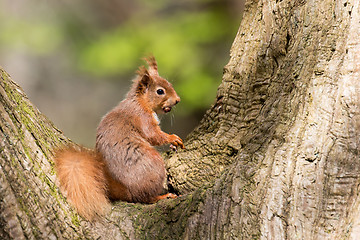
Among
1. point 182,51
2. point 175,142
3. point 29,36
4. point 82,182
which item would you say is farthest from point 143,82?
point 29,36

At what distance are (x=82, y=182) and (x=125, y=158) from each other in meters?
0.36

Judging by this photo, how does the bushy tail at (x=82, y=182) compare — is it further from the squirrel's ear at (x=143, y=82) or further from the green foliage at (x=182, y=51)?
the green foliage at (x=182, y=51)

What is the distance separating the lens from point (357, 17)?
67.6 inches

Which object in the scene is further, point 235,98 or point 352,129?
point 235,98

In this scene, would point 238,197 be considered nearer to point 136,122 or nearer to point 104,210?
point 104,210

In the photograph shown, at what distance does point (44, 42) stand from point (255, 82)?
285cm

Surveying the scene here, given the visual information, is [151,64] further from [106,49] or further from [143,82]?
[106,49]

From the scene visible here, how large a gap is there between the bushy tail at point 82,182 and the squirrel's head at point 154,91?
2.51 ft

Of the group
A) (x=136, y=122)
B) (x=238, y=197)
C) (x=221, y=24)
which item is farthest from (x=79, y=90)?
(x=238, y=197)

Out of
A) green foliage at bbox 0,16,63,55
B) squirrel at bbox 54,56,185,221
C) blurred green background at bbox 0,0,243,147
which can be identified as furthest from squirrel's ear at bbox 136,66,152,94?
green foliage at bbox 0,16,63,55

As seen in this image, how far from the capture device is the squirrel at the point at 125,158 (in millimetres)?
1745

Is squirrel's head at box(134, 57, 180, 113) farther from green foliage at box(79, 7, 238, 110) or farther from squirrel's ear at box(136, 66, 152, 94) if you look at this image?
green foliage at box(79, 7, 238, 110)

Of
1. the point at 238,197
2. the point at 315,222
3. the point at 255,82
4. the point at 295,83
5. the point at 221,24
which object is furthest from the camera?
the point at 221,24

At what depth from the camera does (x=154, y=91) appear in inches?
104
